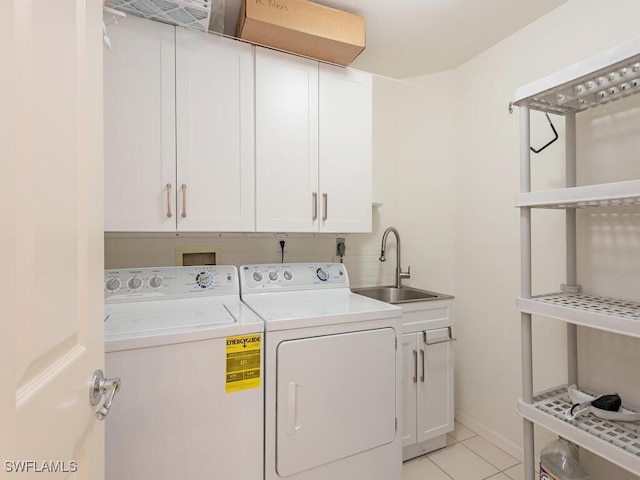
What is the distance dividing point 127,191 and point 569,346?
2.33m

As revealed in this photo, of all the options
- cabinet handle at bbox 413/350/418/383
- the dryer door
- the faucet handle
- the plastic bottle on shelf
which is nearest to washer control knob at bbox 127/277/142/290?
the dryer door

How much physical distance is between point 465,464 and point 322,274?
4.71 ft

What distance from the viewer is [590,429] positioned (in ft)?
4.10

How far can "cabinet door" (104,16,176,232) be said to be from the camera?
4.88 ft

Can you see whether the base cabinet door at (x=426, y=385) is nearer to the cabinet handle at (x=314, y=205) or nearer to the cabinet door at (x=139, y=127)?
the cabinet handle at (x=314, y=205)

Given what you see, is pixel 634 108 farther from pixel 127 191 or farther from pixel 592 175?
pixel 127 191

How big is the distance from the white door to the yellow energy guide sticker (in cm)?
54

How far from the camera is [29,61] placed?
47cm

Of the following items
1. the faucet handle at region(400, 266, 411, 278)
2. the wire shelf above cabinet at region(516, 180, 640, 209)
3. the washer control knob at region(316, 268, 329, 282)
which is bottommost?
the faucet handle at region(400, 266, 411, 278)

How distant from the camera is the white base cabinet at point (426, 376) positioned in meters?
1.94

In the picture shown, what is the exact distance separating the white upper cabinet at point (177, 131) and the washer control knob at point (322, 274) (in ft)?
1.75

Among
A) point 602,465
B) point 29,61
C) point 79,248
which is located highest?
point 29,61

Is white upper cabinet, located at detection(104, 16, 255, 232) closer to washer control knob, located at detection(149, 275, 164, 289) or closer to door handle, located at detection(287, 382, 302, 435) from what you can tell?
washer control knob, located at detection(149, 275, 164, 289)

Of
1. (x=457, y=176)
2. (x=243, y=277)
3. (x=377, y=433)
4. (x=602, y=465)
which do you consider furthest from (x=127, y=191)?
(x=602, y=465)
